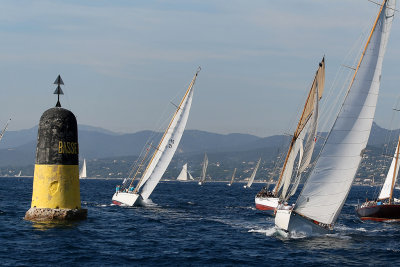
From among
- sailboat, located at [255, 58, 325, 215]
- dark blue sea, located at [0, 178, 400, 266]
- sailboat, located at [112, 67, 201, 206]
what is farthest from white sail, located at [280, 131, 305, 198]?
dark blue sea, located at [0, 178, 400, 266]

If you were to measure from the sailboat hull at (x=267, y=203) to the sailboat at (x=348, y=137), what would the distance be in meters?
29.2

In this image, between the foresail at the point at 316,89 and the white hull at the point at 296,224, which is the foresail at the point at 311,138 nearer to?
the foresail at the point at 316,89

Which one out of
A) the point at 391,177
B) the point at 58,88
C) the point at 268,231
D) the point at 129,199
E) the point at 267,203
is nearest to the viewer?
the point at 58,88

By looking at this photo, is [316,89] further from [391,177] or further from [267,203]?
[267,203]

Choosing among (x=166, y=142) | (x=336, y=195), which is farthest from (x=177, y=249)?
(x=166, y=142)

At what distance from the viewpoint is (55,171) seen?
36.7 meters

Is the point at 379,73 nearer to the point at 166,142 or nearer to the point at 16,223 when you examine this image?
the point at 16,223

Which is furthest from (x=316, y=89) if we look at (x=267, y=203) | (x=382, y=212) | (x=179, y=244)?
(x=179, y=244)

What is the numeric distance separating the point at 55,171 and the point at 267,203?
36.1 metres

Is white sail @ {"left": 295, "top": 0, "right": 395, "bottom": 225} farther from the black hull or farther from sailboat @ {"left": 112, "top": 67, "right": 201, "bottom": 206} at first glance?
sailboat @ {"left": 112, "top": 67, "right": 201, "bottom": 206}

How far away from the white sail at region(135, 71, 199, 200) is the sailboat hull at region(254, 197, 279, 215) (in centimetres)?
1214

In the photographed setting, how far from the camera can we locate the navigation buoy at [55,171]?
36688mm

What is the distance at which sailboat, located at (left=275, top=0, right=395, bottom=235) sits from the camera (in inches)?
1423

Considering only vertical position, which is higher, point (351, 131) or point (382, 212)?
point (351, 131)
